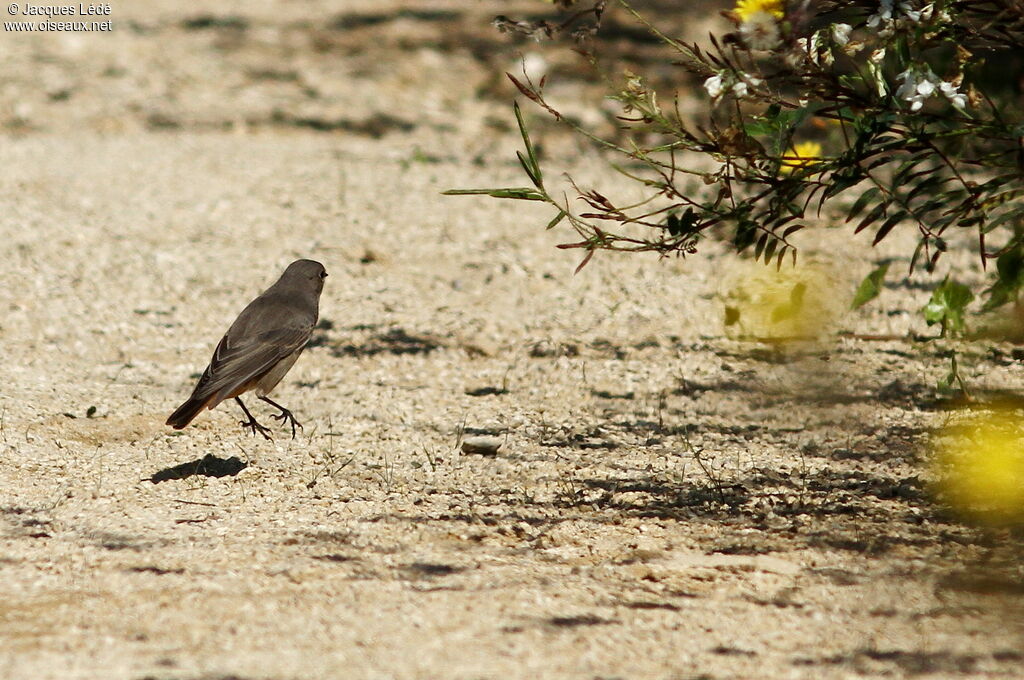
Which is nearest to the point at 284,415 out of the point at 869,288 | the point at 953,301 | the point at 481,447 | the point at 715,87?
the point at 481,447

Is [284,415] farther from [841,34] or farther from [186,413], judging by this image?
[841,34]

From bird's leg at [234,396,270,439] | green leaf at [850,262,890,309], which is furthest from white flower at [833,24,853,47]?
bird's leg at [234,396,270,439]

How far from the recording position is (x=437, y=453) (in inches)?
161

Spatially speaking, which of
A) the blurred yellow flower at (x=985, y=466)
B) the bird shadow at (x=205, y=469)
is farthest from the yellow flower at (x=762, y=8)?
the bird shadow at (x=205, y=469)

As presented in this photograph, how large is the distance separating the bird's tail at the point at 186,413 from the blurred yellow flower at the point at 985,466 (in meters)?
2.34

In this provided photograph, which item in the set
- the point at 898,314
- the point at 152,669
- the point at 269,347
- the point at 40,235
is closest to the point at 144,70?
the point at 40,235

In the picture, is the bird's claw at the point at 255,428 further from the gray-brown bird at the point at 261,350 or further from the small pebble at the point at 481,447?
the small pebble at the point at 481,447

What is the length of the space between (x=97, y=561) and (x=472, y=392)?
1.88m

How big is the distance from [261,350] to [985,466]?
8.09 feet

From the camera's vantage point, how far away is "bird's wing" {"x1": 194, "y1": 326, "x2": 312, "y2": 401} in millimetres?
4184

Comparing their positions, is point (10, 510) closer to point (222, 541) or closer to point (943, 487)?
point (222, 541)

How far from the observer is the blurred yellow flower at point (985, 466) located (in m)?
3.47

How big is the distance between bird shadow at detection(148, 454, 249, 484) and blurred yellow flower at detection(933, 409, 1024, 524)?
2.19 meters

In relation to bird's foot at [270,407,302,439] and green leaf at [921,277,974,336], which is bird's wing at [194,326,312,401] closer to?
bird's foot at [270,407,302,439]
